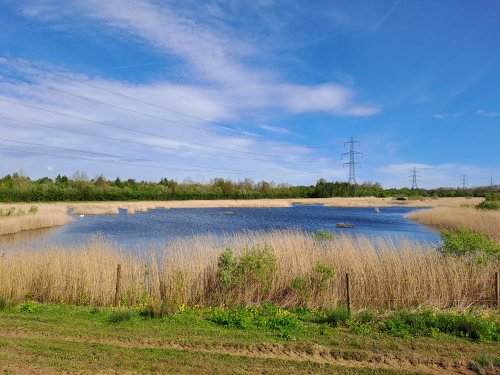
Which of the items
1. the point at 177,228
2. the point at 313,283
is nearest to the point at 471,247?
the point at 313,283

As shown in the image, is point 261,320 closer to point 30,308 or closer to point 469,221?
Result: point 30,308

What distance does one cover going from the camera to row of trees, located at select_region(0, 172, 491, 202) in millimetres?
60422

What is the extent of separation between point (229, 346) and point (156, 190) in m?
70.2

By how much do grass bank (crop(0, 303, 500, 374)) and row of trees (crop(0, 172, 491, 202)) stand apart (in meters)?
55.8

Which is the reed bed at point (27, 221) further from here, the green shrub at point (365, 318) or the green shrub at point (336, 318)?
the green shrub at point (365, 318)

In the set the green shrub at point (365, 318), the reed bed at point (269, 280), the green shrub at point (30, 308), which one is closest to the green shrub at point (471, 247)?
the reed bed at point (269, 280)

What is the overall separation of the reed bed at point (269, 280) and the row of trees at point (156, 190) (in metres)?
51.8

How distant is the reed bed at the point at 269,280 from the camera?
393 inches

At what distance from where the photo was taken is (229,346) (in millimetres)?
6539

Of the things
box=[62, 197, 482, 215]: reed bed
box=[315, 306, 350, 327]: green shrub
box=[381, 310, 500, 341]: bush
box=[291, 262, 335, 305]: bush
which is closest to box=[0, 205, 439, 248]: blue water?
box=[291, 262, 335, 305]: bush

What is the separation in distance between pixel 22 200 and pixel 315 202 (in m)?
50.8

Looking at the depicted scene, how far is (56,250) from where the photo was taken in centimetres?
1212

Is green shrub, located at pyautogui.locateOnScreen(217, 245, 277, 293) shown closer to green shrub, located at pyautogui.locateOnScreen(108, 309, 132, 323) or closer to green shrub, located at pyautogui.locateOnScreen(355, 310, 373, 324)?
green shrub, located at pyautogui.locateOnScreen(108, 309, 132, 323)

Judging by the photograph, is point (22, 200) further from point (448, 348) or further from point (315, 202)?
point (448, 348)
